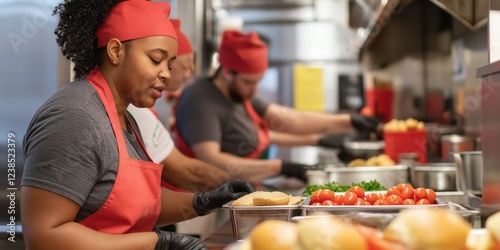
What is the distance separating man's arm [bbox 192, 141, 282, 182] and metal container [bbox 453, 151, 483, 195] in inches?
68.3

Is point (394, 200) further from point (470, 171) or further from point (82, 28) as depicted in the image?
point (82, 28)

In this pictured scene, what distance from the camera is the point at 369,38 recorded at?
208 inches

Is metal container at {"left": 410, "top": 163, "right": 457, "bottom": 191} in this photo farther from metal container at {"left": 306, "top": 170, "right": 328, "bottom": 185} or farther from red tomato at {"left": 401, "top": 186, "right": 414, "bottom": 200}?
red tomato at {"left": 401, "top": 186, "right": 414, "bottom": 200}

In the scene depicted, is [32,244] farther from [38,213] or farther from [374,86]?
[374,86]

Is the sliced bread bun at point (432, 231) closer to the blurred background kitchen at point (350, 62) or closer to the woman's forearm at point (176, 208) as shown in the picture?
the blurred background kitchen at point (350, 62)

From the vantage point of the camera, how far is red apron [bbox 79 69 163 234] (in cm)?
203

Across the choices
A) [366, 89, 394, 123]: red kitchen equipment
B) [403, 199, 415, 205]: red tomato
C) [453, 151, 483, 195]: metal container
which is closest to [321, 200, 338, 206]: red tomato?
[403, 199, 415, 205]: red tomato

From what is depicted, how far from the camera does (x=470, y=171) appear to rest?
272 cm

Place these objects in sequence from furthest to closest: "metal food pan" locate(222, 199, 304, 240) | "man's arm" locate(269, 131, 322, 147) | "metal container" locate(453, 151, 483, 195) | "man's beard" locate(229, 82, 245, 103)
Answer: "man's arm" locate(269, 131, 322, 147) → "man's beard" locate(229, 82, 245, 103) → "metal container" locate(453, 151, 483, 195) → "metal food pan" locate(222, 199, 304, 240)

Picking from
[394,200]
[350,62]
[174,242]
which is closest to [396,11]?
[394,200]

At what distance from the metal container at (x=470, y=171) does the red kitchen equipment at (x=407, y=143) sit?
1649 mm

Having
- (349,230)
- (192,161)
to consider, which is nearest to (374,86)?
(192,161)

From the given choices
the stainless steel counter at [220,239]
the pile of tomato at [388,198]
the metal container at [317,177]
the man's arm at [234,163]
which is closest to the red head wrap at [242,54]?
the man's arm at [234,163]

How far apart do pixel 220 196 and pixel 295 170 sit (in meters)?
2.04
